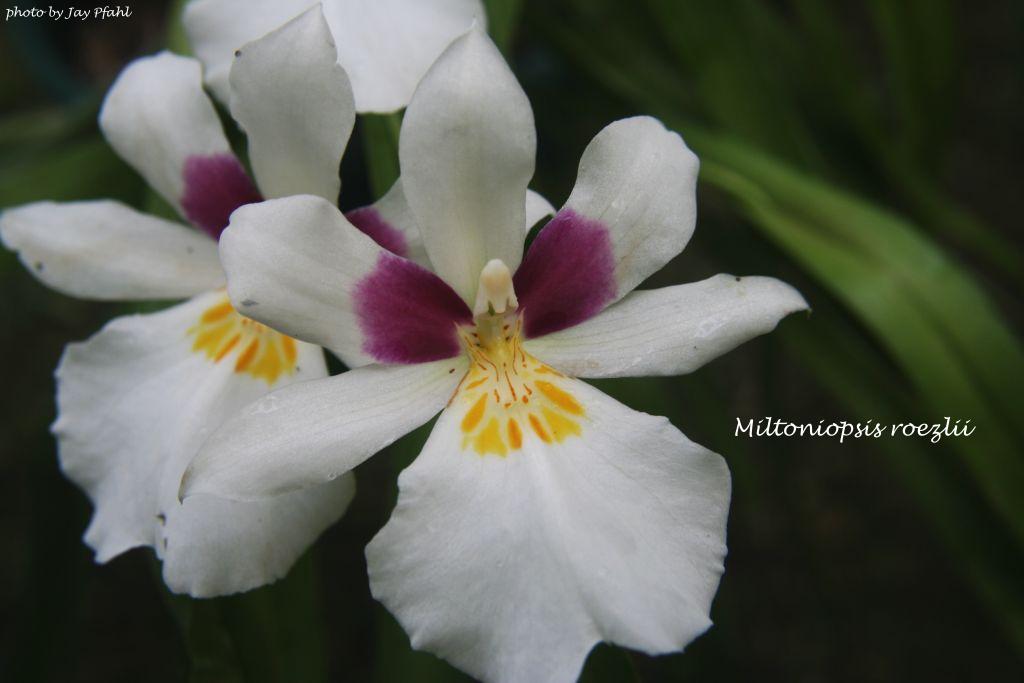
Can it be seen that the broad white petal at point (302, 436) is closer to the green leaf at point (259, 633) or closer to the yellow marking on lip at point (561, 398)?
the yellow marking on lip at point (561, 398)

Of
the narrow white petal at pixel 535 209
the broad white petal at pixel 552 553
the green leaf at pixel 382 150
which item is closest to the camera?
the broad white petal at pixel 552 553

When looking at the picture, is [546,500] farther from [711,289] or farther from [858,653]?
[858,653]

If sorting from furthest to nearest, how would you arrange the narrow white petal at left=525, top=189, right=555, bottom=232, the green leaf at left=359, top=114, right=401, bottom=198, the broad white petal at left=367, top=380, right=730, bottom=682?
1. the green leaf at left=359, top=114, right=401, bottom=198
2. the narrow white petal at left=525, top=189, right=555, bottom=232
3. the broad white petal at left=367, top=380, right=730, bottom=682

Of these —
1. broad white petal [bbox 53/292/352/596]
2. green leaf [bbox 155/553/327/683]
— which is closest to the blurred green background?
green leaf [bbox 155/553/327/683]

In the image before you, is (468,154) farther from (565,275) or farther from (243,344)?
(243,344)

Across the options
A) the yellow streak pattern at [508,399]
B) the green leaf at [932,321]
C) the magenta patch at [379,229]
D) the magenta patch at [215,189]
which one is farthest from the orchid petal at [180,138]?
the green leaf at [932,321]

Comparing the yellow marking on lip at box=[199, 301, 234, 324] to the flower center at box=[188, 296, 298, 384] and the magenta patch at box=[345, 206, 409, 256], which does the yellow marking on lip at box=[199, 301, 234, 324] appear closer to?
the flower center at box=[188, 296, 298, 384]
